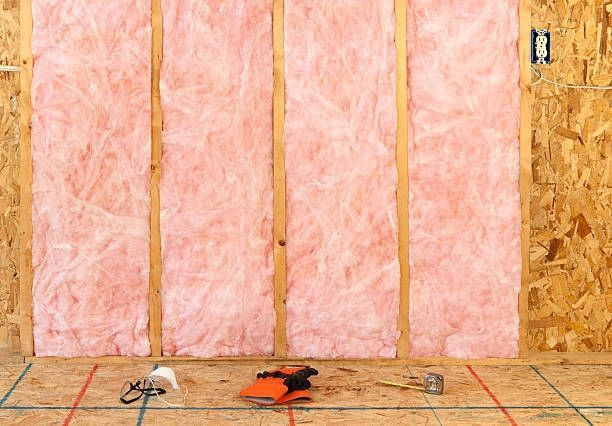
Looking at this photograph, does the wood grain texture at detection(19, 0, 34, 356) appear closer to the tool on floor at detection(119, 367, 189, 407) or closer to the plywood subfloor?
the plywood subfloor

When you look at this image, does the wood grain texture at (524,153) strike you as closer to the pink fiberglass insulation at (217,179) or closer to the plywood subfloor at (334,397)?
the plywood subfloor at (334,397)

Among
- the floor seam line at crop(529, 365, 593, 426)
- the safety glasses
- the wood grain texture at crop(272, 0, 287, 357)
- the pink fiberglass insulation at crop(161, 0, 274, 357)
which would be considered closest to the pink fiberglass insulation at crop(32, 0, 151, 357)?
the pink fiberglass insulation at crop(161, 0, 274, 357)

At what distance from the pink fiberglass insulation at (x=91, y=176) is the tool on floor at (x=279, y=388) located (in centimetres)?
77

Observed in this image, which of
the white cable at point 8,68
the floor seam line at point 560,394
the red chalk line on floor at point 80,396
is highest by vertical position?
the white cable at point 8,68

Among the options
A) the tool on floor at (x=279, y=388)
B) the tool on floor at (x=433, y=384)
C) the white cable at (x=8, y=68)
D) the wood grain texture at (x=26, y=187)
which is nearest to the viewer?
the tool on floor at (x=279, y=388)

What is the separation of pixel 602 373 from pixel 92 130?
9.29 feet

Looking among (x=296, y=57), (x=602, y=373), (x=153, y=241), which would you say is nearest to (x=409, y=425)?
(x=602, y=373)

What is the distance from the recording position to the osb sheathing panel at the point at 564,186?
3.81m

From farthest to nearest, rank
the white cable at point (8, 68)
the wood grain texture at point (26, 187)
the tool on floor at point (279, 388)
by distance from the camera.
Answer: the white cable at point (8, 68), the wood grain texture at point (26, 187), the tool on floor at point (279, 388)

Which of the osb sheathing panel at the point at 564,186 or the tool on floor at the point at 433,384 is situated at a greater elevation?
the osb sheathing panel at the point at 564,186

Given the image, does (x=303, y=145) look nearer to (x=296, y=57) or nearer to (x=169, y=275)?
(x=296, y=57)

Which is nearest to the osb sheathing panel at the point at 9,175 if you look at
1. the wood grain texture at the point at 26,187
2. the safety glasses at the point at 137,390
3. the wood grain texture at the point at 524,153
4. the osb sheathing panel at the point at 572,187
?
the wood grain texture at the point at 26,187

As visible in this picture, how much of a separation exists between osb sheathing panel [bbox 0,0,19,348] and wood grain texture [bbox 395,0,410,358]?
1.95 m

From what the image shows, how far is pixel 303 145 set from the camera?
3.73 meters
